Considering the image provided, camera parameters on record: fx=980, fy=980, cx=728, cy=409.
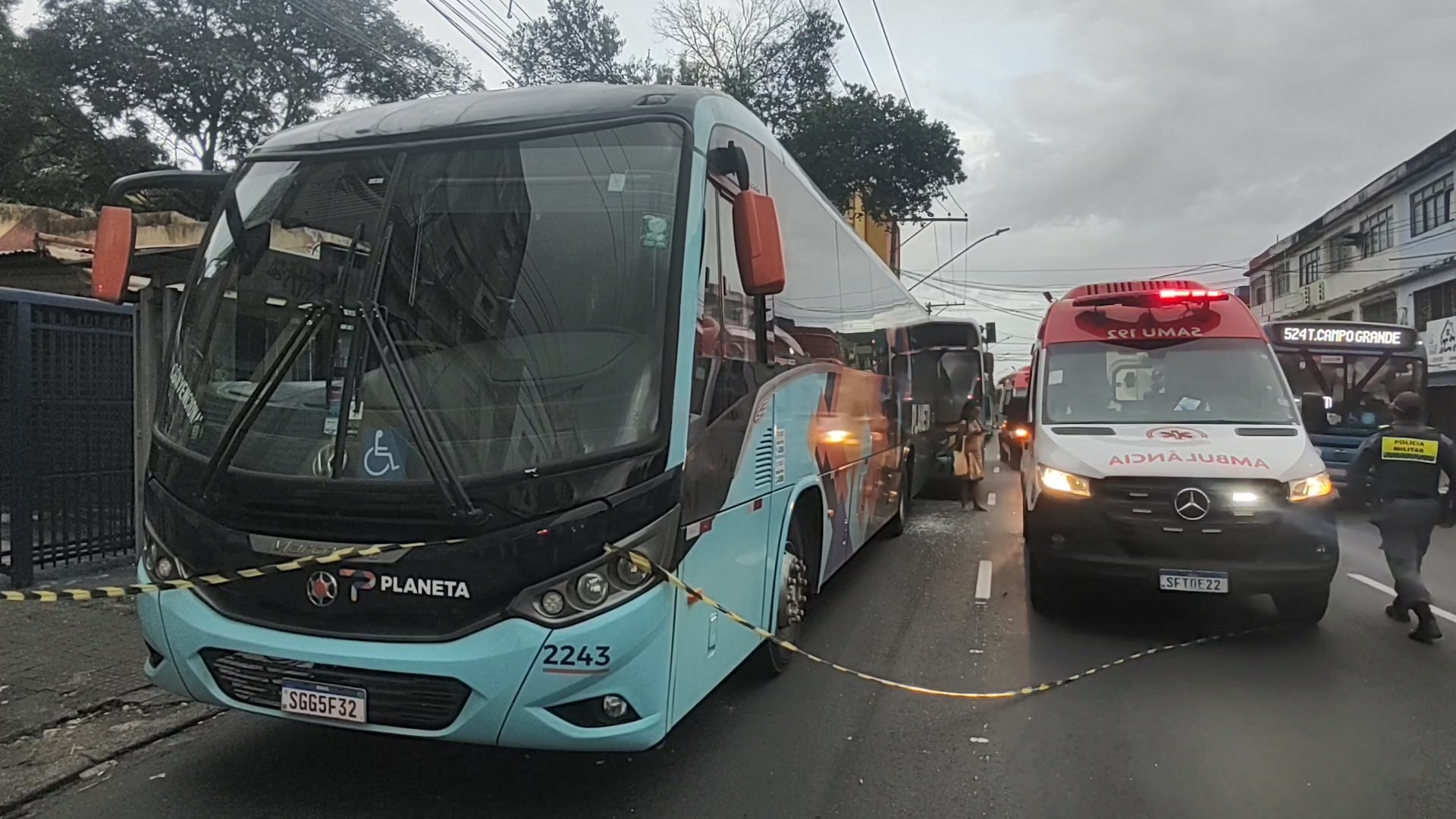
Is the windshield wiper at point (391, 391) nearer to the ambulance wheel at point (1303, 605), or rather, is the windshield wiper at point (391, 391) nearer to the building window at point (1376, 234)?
the ambulance wheel at point (1303, 605)

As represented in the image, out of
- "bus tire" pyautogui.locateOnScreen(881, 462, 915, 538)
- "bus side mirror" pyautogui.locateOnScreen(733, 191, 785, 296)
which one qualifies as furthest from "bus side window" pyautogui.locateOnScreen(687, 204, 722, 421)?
"bus tire" pyautogui.locateOnScreen(881, 462, 915, 538)

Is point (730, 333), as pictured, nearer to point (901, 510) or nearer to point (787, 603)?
point (787, 603)

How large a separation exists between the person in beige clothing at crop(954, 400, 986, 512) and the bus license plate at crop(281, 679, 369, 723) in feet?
39.2

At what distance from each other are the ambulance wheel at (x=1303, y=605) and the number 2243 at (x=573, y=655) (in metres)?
4.93

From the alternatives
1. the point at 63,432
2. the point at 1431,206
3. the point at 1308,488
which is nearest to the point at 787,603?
the point at 1308,488

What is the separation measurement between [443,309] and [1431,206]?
3533 cm

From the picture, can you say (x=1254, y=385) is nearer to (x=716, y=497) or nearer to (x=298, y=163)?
(x=716, y=497)

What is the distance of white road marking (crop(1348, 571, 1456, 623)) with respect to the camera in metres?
7.38

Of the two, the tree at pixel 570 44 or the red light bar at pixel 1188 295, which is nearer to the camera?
the red light bar at pixel 1188 295

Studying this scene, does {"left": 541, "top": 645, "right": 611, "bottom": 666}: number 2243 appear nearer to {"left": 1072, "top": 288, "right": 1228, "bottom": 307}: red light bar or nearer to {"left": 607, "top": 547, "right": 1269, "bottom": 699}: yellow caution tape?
{"left": 607, "top": 547, "right": 1269, "bottom": 699}: yellow caution tape

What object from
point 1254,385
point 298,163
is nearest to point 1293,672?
point 1254,385

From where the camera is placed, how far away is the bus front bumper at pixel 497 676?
3.49 metres

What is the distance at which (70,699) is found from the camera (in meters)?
5.16

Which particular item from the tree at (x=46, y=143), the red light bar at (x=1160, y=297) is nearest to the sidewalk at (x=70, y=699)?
the red light bar at (x=1160, y=297)
